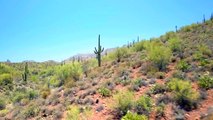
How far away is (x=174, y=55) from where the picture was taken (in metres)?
24.0

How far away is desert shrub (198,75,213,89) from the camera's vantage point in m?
16.1

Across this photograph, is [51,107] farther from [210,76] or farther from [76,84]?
[210,76]

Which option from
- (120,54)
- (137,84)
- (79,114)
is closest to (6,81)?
(120,54)

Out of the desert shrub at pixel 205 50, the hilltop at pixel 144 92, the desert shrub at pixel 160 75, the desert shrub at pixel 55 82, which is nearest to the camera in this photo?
the hilltop at pixel 144 92

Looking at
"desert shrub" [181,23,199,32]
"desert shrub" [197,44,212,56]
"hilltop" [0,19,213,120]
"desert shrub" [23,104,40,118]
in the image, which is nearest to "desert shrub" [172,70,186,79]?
"hilltop" [0,19,213,120]

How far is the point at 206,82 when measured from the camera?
16328mm

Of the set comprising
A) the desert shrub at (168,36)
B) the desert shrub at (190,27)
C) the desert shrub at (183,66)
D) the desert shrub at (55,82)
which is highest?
the desert shrub at (190,27)

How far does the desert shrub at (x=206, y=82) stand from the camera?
1609 cm

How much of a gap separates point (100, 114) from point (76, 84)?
314 inches

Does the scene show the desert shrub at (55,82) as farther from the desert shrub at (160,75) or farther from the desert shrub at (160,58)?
the desert shrub at (160,75)

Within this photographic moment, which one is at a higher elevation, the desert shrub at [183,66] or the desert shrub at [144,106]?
the desert shrub at [183,66]

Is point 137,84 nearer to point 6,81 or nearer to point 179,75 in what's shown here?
point 179,75

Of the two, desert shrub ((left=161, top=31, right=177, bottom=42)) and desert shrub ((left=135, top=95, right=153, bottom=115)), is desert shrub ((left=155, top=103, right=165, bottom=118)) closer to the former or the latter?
desert shrub ((left=135, top=95, right=153, bottom=115))

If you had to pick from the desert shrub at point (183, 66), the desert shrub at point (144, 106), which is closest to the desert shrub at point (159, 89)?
the desert shrub at point (144, 106)
